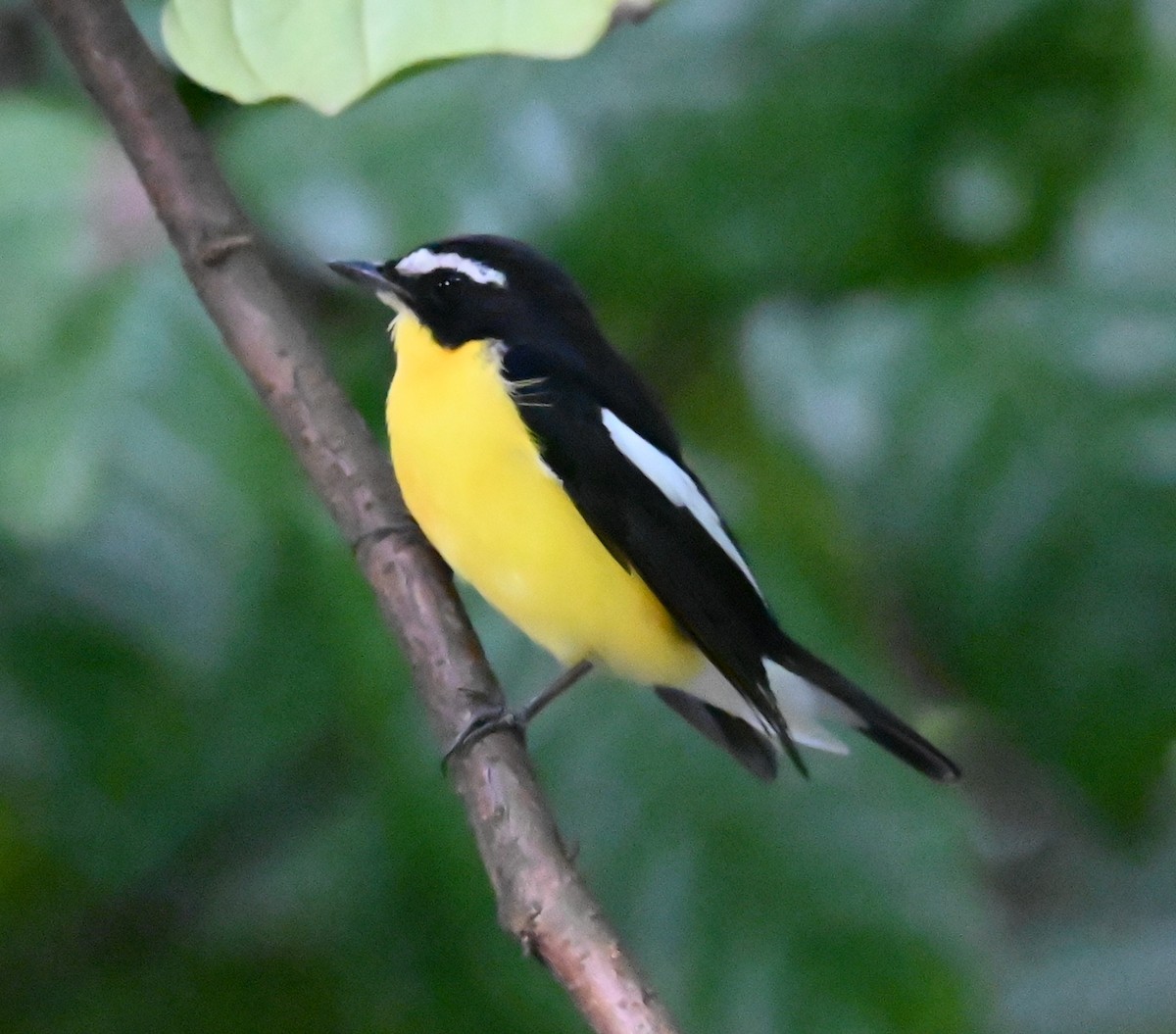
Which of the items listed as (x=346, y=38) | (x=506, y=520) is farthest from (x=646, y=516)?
(x=346, y=38)

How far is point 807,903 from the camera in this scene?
156cm

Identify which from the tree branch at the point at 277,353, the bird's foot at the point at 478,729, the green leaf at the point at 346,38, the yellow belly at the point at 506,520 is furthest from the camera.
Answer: the yellow belly at the point at 506,520

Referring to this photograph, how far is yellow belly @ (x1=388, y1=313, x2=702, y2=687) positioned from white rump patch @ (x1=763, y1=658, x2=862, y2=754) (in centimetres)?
12

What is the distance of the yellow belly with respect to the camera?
153 cm

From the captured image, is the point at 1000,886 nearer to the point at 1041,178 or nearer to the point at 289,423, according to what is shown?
the point at 1041,178

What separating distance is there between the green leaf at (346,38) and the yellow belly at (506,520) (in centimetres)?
74

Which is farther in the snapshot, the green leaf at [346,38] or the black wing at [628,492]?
the black wing at [628,492]

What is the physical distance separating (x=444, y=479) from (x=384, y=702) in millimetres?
240

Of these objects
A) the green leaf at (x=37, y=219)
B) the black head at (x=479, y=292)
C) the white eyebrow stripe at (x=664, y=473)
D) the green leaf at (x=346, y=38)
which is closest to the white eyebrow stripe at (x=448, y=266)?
the black head at (x=479, y=292)

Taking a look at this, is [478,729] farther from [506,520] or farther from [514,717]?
[506,520]

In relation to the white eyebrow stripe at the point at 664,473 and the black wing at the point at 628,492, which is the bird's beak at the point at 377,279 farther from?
the white eyebrow stripe at the point at 664,473

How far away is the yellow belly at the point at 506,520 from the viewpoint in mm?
1528

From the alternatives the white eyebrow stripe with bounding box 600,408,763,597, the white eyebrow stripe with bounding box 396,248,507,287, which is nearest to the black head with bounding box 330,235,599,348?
the white eyebrow stripe with bounding box 396,248,507,287

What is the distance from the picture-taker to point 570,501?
1571mm
